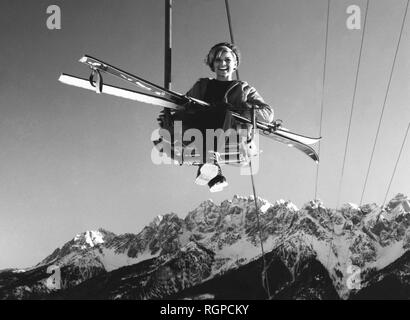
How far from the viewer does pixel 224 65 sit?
557 cm

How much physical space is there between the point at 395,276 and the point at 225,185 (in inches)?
7643

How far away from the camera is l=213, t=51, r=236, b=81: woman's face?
5523mm

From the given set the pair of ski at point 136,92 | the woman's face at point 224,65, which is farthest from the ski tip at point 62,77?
the woman's face at point 224,65

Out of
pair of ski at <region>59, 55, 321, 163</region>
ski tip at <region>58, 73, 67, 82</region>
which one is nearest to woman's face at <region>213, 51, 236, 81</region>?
pair of ski at <region>59, 55, 321, 163</region>

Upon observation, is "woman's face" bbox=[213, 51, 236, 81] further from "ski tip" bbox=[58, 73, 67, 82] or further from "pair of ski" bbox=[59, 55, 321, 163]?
"ski tip" bbox=[58, 73, 67, 82]

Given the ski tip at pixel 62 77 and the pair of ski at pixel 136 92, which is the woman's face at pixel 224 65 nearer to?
the pair of ski at pixel 136 92

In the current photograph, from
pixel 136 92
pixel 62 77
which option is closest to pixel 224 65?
pixel 136 92

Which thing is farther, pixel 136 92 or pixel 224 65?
pixel 224 65

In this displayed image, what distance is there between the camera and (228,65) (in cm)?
558

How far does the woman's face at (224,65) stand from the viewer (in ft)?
18.1

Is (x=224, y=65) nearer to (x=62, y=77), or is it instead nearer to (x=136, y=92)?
(x=136, y=92)

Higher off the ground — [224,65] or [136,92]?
[224,65]
